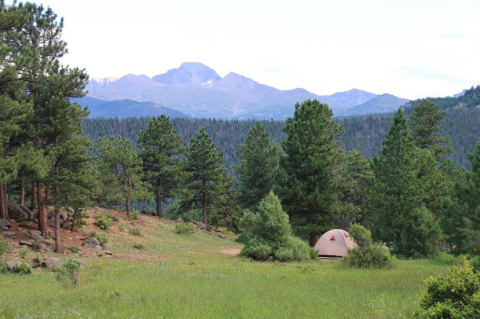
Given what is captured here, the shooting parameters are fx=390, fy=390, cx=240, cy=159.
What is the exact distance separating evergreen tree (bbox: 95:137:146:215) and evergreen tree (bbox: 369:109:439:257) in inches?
883

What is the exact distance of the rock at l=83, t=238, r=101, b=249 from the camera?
84.0 ft

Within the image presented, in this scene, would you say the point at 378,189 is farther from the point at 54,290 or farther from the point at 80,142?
the point at 54,290

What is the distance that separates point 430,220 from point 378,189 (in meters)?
4.28

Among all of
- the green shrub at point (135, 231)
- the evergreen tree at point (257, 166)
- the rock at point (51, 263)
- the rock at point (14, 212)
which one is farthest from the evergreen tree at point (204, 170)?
the rock at point (51, 263)

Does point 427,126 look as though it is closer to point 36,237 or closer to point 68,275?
point 36,237

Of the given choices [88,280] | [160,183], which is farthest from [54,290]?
[160,183]

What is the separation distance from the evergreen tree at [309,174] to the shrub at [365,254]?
457 inches

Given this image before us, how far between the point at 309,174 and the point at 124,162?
18.1 metres

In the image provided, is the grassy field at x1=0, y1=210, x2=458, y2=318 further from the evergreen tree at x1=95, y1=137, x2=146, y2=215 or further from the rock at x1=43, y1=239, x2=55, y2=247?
the evergreen tree at x1=95, y1=137, x2=146, y2=215

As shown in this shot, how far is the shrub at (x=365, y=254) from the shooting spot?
19.4 metres

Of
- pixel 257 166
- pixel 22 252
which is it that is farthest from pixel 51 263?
pixel 257 166

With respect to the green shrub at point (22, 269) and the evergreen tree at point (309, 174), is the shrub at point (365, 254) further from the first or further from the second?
the green shrub at point (22, 269)

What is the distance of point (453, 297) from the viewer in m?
6.95

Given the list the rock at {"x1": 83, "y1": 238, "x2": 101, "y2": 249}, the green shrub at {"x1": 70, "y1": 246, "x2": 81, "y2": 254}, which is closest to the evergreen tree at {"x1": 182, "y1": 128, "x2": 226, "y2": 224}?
the rock at {"x1": 83, "y1": 238, "x2": 101, "y2": 249}
